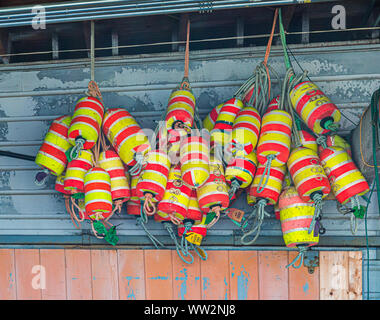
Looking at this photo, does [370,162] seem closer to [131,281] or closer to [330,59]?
[330,59]

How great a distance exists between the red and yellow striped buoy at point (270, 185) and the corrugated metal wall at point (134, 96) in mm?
363

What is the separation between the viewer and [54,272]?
307 centimetres

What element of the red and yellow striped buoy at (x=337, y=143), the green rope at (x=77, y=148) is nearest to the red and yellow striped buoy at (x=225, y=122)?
the red and yellow striped buoy at (x=337, y=143)

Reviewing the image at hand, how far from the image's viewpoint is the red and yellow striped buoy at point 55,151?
8.67 feet

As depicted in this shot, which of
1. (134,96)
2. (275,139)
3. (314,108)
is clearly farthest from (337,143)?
(134,96)

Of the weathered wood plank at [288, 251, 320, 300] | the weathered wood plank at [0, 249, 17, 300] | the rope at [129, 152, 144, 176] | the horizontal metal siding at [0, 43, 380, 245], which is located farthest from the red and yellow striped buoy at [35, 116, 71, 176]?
the weathered wood plank at [288, 251, 320, 300]

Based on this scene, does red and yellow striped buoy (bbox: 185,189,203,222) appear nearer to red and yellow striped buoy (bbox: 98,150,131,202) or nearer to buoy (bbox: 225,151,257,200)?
buoy (bbox: 225,151,257,200)

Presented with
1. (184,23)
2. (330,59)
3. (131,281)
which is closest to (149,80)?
(184,23)

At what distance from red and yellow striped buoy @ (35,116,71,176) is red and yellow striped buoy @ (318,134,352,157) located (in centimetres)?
179

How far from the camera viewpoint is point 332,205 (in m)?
2.78

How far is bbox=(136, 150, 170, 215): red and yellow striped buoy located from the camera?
2.47 meters

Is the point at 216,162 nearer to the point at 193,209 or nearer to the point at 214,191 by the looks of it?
the point at 214,191

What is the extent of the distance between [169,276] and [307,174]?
136 cm

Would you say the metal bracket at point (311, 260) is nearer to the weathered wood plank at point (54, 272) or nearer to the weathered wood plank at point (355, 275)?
the weathered wood plank at point (355, 275)
